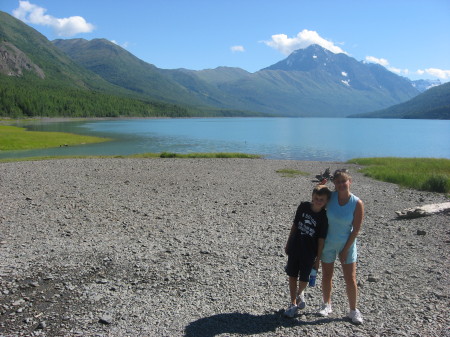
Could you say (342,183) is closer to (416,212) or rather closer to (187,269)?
(187,269)

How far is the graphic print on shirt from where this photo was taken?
6781 millimetres

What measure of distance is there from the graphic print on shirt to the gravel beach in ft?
6.04

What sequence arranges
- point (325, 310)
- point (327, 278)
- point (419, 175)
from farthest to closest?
point (419, 175) → point (325, 310) → point (327, 278)

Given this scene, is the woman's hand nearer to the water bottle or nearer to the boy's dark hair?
the water bottle

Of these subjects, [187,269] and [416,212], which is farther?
[416,212]

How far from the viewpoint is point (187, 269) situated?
9.74 meters

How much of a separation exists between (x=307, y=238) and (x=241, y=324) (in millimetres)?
2134

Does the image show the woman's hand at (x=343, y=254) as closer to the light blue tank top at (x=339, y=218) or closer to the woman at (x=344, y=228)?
the woman at (x=344, y=228)

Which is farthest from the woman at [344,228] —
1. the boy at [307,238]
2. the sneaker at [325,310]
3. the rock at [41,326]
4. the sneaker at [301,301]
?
the rock at [41,326]

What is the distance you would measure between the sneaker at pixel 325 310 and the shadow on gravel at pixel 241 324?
97 millimetres

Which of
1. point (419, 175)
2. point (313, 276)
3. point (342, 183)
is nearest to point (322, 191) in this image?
point (342, 183)

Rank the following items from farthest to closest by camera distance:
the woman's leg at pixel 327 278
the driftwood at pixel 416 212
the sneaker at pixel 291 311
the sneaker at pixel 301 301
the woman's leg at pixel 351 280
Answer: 1. the driftwood at pixel 416 212
2. the sneaker at pixel 301 301
3. the sneaker at pixel 291 311
4. the woman's leg at pixel 327 278
5. the woman's leg at pixel 351 280

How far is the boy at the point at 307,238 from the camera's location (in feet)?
22.1

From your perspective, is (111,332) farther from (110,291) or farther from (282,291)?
(282,291)
